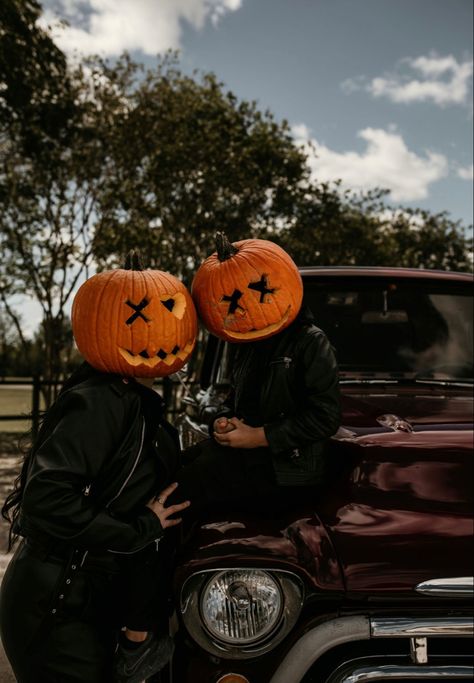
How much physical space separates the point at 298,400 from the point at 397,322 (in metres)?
1.38

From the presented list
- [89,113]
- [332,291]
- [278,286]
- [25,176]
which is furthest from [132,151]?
[278,286]

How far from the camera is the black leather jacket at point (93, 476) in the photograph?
1813mm

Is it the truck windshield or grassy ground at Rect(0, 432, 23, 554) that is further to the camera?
grassy ground at Rect(0, 432, 23, 554)

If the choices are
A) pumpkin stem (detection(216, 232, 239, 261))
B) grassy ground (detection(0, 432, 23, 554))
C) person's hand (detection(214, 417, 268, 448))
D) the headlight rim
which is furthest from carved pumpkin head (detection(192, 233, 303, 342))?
grassy ground (detection(0, 432, 23, 554))

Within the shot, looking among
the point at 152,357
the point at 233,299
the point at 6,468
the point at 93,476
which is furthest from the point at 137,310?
the point at 6,468

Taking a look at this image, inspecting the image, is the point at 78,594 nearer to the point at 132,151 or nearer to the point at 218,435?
the point at 218,435

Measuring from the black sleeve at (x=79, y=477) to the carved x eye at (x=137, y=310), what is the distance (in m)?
0.30

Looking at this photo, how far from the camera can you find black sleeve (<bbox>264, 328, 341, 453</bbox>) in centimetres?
212

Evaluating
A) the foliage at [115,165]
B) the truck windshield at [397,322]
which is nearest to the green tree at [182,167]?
the foliage at [115,165]

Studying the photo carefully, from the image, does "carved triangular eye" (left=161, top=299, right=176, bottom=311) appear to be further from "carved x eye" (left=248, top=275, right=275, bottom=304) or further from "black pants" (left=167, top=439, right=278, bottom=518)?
"black pants" (left=167, top=439, right=278, bottom=518)

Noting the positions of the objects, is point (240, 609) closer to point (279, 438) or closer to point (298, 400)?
point (279, 438)

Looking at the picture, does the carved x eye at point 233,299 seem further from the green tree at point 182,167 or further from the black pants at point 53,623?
the green tree at point 182,167

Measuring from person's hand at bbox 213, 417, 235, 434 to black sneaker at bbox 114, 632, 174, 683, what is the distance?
2.16 feet

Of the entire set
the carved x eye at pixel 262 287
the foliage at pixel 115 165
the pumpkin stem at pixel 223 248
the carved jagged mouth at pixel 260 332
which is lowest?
the carved jagged mouth at pixel 260 332
